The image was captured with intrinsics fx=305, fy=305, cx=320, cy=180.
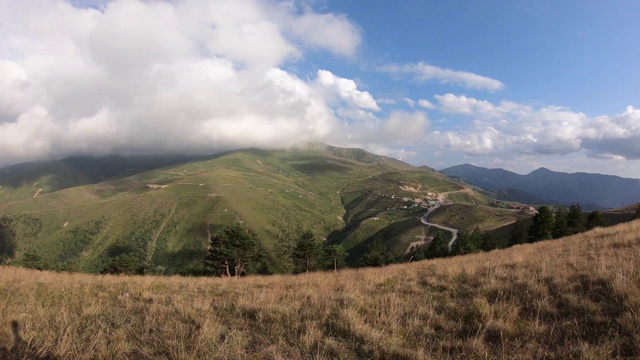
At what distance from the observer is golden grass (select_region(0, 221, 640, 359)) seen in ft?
14.8

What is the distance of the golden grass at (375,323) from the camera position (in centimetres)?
450

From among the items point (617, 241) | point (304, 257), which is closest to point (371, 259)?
point (304, 257)

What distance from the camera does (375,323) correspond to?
561 cm

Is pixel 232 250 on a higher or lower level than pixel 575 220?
lower

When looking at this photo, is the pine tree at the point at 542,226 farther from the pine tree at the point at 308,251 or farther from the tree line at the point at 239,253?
the pine tree at the point at 308,251

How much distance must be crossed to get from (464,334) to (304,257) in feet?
199

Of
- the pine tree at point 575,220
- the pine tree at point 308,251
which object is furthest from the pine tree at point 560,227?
the pine tree at point 308,251

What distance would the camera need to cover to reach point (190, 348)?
461 cm

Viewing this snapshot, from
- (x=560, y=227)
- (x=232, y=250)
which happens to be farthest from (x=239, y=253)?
(x=560, y=227)

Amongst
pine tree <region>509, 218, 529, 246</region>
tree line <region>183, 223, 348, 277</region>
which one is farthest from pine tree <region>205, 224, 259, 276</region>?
pine tree <region>509, 218, 529, 246</region>

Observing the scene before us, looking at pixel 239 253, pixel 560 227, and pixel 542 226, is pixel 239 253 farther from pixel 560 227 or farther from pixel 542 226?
pixel 560 227

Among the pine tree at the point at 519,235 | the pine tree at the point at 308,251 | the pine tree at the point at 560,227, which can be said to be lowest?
the pine tree at the point at 308,251

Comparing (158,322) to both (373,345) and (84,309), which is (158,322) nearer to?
(84,309)

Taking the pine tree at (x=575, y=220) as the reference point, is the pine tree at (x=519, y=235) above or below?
below
